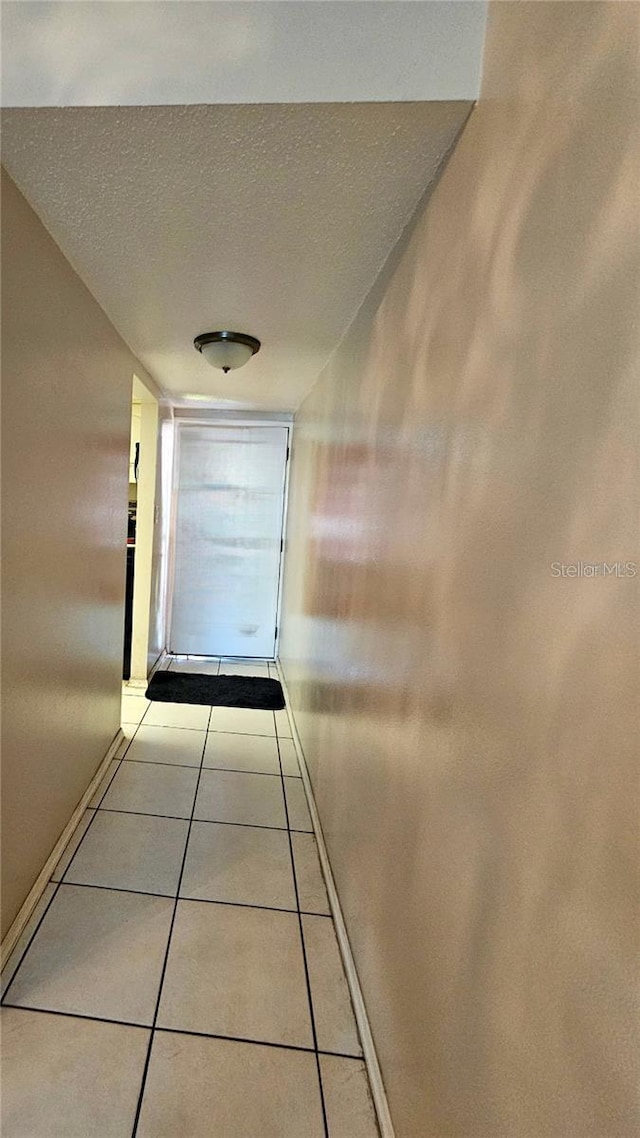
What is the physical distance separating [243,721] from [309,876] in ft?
4.39

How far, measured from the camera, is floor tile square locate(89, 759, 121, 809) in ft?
6.67

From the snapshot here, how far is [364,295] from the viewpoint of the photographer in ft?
5.43

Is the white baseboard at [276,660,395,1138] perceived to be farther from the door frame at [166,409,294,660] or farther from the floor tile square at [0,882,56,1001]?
the door frame at [166,409,294,660]

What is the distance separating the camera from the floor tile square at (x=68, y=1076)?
988 millimetres

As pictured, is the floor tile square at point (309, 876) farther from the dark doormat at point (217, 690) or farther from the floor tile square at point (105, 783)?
the dark doormat at point (217, 690)

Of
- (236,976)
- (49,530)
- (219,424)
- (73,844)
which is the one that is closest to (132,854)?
(73,844)

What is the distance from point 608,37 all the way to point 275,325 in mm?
1636

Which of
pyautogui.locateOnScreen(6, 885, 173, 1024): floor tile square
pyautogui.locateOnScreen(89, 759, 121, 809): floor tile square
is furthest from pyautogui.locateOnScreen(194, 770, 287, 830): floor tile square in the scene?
pyautogui.locateOnScreen(6, 885, 173, 1024): floor tile square

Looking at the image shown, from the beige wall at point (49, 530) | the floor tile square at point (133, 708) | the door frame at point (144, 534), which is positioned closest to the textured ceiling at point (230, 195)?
the beige wall at point (49, 530)

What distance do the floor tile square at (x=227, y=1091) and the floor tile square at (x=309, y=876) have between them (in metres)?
0.45

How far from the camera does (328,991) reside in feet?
4.35

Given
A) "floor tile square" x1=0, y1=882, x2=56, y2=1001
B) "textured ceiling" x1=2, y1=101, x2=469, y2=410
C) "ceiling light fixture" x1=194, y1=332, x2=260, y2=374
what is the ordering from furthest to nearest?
"ceiling light fixture" x1=194, y1=332, x2=260, y2=374
"floor tile square" x1=0, y1=882, x2=56, y2=1001
"textured ceiling" x1=2, y1=101, x2=469, y2=410

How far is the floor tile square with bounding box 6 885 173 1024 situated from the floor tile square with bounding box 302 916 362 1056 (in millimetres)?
418

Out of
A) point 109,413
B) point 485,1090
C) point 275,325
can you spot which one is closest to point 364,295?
point 275,325
